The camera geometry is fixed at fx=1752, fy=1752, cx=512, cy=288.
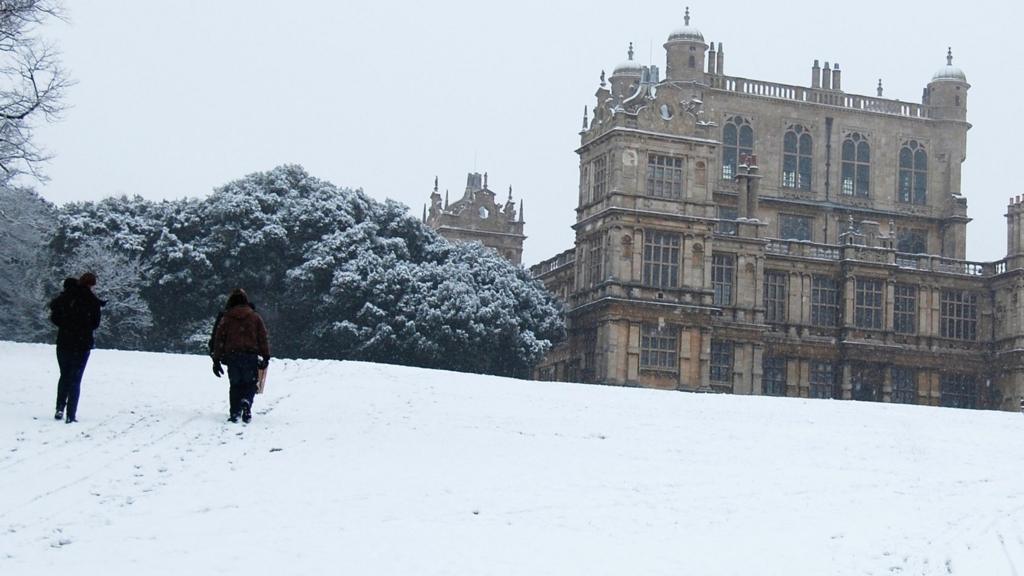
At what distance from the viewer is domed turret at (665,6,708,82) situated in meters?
75.8

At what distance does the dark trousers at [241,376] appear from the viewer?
2680cm

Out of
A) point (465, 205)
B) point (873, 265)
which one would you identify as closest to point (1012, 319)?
point (873, 265)

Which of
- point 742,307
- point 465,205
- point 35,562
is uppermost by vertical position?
point 465,205

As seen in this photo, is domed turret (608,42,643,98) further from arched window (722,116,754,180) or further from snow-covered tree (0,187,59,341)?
snow-covered tree (0,187,59,341)

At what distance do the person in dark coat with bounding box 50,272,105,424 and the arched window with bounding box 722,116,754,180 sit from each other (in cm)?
5299

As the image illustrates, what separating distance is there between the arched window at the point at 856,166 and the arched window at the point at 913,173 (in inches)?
67.7

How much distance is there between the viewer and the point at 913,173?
7994 centimetres

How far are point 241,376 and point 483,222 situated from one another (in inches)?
2098

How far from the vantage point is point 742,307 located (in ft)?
224

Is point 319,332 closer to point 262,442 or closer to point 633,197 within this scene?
point 633,197

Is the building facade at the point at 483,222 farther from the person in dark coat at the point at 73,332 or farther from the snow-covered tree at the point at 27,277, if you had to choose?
the person in dark coat at the point at 73,332

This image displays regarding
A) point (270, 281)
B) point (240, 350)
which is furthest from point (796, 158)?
point (240, 350)

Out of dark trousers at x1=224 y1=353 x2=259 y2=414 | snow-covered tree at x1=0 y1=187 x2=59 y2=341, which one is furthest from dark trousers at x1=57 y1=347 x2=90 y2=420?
snow-covered tree at x1=0 y1=187 x2=59 y2=341

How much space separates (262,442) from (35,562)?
787 centimetres
